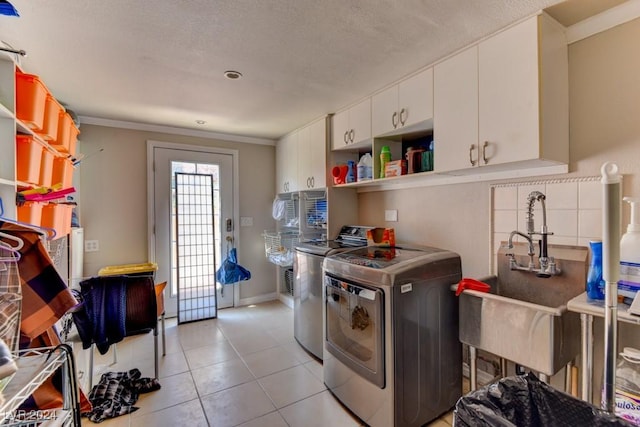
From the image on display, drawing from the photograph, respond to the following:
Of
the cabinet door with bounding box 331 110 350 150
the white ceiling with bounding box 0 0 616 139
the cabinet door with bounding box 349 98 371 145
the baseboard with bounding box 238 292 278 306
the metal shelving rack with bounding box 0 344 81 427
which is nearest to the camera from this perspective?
the metal shelving rack with bounding box 0 344 81 427

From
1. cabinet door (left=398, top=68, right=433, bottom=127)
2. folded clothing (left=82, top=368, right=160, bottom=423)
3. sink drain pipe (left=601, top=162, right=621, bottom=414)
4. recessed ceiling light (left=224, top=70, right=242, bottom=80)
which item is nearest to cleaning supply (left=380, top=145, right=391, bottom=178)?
cabinet door (left=398, top=68, right=433, bottom=127)

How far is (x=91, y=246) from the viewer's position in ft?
10.2

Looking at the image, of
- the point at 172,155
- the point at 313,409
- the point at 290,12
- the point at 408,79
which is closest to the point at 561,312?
the point at 313,409

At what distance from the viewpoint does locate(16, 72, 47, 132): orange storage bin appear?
1345 mm

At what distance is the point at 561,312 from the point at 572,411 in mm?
467

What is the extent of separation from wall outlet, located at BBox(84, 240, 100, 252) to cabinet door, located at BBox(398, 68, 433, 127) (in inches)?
127

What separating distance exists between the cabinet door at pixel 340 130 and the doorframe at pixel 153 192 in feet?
5.02

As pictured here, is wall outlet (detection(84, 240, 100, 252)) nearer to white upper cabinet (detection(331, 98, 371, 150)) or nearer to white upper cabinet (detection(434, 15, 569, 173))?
white upper cabinet (detection(331, 98, 371, 150))

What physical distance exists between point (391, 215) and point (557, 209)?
1258 millimetres

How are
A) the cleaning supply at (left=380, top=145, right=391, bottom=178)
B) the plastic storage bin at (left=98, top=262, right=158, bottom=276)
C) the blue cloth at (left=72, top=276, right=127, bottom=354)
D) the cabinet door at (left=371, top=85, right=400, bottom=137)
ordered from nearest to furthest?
the blue cloth at (left=72, top=276, right=127, bottom=354) < the cabinet door at (left=371, top=85, right=400, bottom=137) < the cleaning supply at (left=380, top=145, right=391, bottom=178) < the plastic storage bin at (left=98, top=262, right=158, bottom=276)

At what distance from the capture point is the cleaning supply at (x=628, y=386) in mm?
1219

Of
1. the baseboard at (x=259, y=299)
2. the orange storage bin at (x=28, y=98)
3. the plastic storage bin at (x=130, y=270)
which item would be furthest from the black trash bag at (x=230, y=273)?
the orange storage bin at (x=28, y=98)

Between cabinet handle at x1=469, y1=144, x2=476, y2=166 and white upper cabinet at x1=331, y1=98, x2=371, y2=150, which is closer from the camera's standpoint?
cabinet handle at x1=469, y1=144, x2=476, y2=166

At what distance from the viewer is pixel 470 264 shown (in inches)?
83.5
